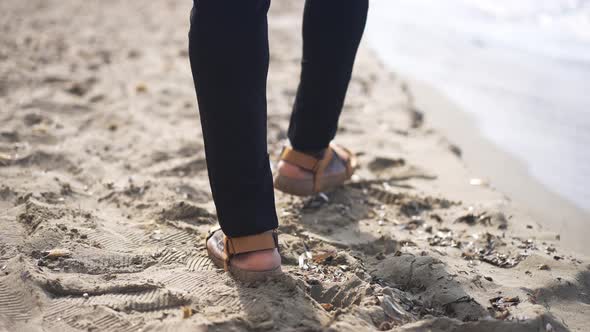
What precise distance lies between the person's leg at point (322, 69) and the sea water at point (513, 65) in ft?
3.51

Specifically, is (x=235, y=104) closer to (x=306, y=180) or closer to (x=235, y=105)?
(x=235, y=105)

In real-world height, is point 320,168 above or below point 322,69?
below

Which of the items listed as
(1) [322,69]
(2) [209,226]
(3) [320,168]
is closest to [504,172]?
(3) [320,168]

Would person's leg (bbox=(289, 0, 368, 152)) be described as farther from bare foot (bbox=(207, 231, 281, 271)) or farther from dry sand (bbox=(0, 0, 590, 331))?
bare foot (bbox=(207, 231, 281, 271))

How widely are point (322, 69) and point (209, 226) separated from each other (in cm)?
61

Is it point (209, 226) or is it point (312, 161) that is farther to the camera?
point (312, 161)

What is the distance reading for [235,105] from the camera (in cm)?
147

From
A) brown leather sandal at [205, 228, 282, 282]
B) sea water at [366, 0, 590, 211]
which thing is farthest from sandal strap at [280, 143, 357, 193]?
sea water at [366, 0, 590, 211]

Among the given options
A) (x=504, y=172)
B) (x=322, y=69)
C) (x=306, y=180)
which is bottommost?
(x=504, y=172)

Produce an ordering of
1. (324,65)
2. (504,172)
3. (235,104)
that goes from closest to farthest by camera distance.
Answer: (235,104), (324,65), (504,172)

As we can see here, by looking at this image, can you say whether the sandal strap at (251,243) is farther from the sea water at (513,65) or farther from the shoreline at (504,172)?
the sea water at (513,65)

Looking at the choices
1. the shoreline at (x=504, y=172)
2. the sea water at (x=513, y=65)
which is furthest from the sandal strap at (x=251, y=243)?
the sea water at (x=513, y=65)

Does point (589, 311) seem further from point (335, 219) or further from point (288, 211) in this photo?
point (288, 211)

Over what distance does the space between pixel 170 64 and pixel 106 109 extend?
771 millimetres
